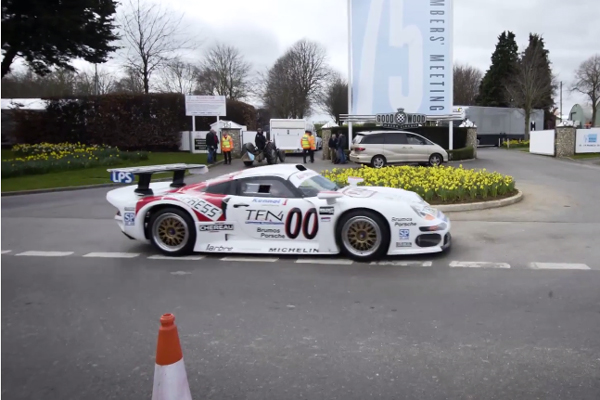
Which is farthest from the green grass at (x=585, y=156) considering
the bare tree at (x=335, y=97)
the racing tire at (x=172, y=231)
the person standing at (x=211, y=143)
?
the bare tree at (x=335, y=97)

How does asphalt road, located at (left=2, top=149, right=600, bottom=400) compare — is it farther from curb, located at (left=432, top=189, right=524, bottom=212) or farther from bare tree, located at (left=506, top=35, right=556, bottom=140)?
bare tree, located at (left=506, top=35, right=556, bottom=140)

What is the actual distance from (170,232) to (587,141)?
27.8m

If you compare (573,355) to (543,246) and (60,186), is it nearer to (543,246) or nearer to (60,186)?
(543,246)

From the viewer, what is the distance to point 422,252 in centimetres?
727

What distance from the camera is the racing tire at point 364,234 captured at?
721 cm

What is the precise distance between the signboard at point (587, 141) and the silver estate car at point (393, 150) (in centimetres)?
1138

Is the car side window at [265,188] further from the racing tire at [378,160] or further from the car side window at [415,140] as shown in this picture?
the car side window at [415,140]

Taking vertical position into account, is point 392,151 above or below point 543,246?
above

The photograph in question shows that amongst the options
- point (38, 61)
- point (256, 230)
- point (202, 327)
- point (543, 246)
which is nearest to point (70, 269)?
point (256, 230)

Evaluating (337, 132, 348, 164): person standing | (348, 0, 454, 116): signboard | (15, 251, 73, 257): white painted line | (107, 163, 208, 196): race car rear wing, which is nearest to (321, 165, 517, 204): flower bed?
(107, 163, 208, 196): race car rear wing

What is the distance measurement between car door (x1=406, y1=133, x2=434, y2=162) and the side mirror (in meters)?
15.7

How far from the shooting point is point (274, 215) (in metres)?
7.49

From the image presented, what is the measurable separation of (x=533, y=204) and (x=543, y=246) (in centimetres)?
437

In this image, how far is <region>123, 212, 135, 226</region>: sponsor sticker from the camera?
7941mm
